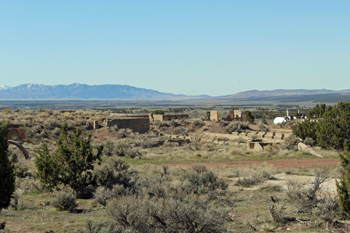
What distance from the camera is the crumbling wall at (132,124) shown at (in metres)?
40.8

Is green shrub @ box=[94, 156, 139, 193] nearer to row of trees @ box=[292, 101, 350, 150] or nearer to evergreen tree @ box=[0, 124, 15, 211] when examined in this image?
evergreen tree @ box=[0, 124, 15, 211]

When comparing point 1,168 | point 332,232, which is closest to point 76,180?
point 1,168

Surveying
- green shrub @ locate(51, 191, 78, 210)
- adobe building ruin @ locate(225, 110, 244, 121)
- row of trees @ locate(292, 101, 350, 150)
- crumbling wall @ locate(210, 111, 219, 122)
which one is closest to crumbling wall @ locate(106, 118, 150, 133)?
crumbling wall @ locate(210, 111, 219, 122)

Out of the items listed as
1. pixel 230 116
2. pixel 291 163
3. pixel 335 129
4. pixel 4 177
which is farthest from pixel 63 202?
pixel 230 116

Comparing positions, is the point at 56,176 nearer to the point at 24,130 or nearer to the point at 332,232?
the point at 332,232

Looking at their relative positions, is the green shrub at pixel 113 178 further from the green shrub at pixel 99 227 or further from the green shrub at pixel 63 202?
the green shrub at pixel 99 227

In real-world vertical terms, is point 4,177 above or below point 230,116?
above

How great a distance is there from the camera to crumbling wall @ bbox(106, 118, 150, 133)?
134 feet

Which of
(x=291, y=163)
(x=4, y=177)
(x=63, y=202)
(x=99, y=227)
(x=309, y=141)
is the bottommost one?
(x=291, y=163)

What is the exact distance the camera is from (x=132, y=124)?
42.1m

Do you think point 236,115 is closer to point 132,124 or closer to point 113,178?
point 132,124

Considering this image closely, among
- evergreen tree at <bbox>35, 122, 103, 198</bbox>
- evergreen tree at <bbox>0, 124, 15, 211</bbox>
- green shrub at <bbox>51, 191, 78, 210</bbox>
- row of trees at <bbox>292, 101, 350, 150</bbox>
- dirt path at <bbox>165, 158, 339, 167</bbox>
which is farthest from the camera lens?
row of trees at <bbox>292, 101, 350, 150</bbox>

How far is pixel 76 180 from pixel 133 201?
493 centimetres

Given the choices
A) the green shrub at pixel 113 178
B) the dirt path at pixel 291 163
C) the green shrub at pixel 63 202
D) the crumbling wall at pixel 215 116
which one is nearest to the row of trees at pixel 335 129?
the dirt path at pixel 291 163
